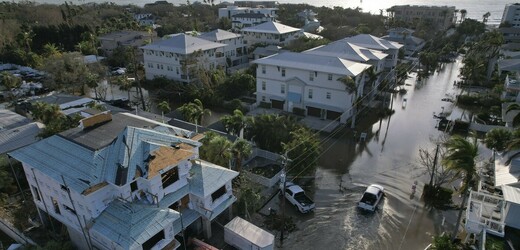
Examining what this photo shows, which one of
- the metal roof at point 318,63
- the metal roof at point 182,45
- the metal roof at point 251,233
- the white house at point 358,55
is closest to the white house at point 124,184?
the metal roof at point 251,233

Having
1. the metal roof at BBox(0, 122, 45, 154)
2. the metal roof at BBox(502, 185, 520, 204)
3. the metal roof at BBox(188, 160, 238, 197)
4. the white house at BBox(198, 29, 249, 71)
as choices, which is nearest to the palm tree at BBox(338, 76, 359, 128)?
the metal roof at BBox(502, 185, 520, 204)

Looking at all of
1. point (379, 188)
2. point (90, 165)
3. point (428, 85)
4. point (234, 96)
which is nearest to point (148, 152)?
point (90, 165)

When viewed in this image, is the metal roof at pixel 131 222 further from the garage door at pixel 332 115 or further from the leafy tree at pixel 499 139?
the garage door at pixel 332 115

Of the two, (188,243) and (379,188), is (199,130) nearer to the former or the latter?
(188,243)

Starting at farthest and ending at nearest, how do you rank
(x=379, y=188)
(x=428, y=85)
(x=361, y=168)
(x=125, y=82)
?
(x=428, y=85) → (x=125, y=82) → (x=361, y=168) → (x=379, y=188)

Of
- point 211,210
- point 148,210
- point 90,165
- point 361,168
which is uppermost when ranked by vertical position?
point 90,165

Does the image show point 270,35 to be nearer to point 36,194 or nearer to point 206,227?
point 206,227

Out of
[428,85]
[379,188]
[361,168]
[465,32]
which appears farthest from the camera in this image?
[465,32]
